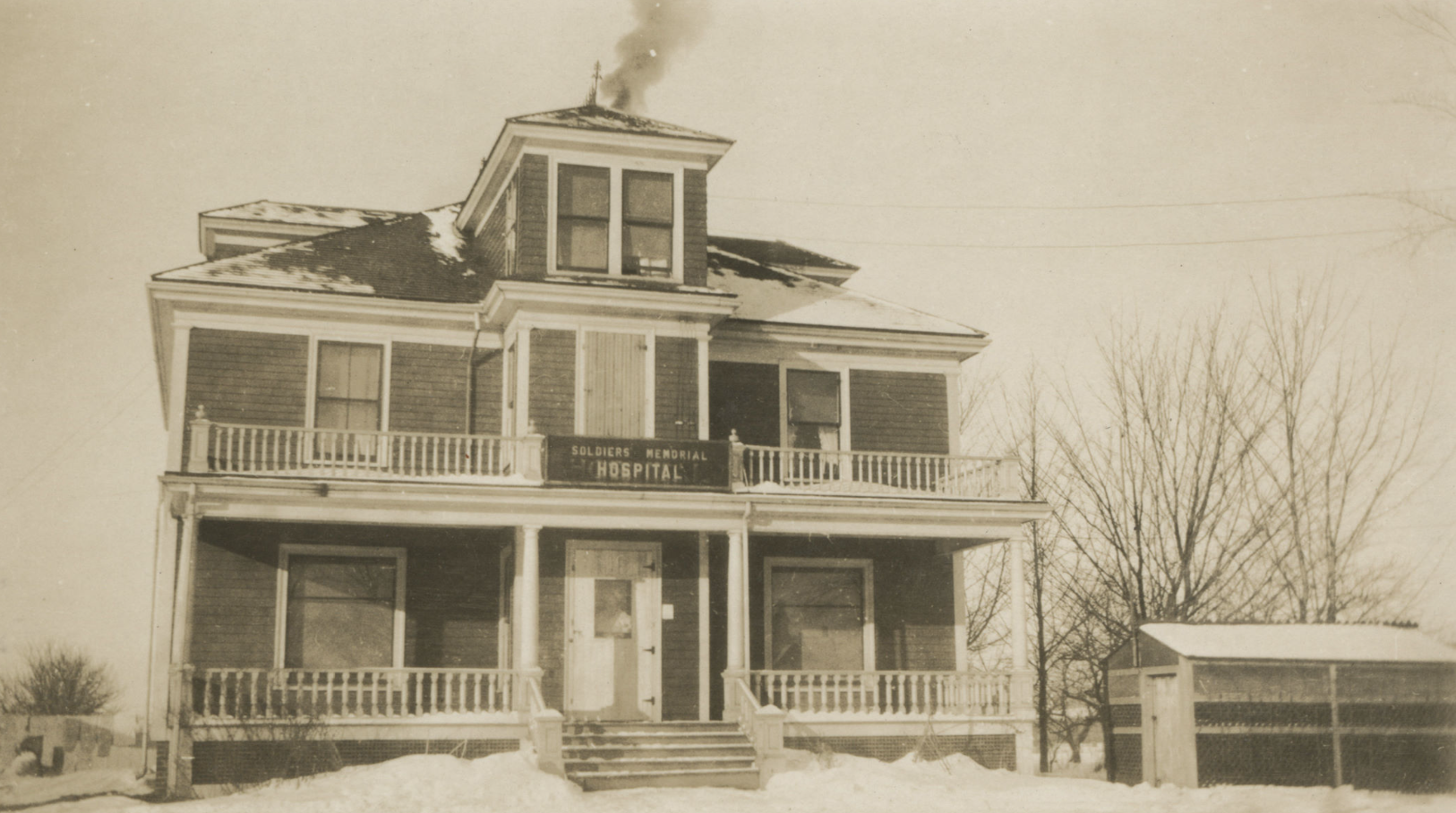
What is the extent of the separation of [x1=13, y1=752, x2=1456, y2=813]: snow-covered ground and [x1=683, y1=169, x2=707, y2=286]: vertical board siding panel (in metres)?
7.82

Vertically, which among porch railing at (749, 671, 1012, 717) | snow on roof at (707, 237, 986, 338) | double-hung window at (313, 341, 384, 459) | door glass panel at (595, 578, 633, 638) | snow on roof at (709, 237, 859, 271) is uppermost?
snow on roof at (709, 237, 859, 271)

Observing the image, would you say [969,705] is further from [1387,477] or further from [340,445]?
[1387,477]

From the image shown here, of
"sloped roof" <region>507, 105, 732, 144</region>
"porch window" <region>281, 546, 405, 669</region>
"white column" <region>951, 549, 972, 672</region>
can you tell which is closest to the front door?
"porch window" <region>281, 546, 405, 669</region>

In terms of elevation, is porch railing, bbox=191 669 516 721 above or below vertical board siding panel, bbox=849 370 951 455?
below

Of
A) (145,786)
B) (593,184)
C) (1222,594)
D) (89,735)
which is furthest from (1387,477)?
(89,735)

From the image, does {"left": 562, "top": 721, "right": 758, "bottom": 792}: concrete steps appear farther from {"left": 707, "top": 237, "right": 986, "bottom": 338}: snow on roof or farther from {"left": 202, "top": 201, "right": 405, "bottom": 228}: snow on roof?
{"left": 202, "top": 201, "right": 405, "bottom": 228}: snow on roof

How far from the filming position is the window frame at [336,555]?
20.2 metres

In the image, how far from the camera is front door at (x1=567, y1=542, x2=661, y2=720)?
20.5 meters

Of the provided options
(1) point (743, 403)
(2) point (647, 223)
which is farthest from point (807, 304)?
(2) point (647, 223)

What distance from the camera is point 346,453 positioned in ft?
63.8

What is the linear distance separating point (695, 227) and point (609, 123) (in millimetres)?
2043

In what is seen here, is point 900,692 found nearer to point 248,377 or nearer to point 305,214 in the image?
point 248,377

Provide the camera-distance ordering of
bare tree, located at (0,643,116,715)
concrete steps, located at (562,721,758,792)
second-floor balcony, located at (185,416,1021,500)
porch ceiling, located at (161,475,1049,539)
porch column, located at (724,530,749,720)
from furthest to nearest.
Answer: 1. bare tree, located at (0,643,116,715)
2. porch column, located at (724,530,749,720)
3. second-floor balcony, located at (185,416,1021,500)
4. porch ceiling, located at (161,475,1049,539)
5. concrete steps, located at (562,721,758,792)

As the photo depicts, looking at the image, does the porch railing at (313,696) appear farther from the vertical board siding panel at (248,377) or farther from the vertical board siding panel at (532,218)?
Result: the vertical board siding panel at (532,218)
